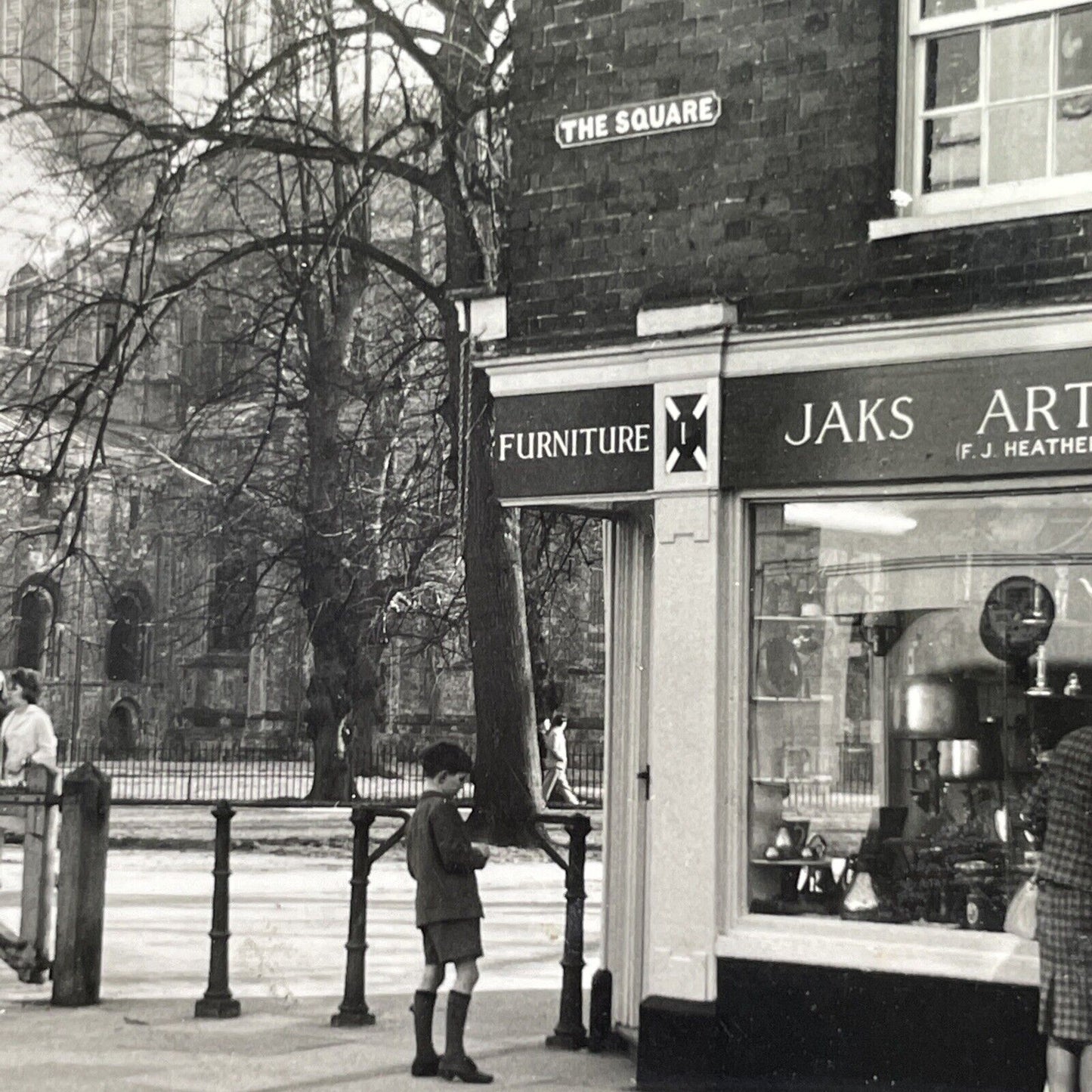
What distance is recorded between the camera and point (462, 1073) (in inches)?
341

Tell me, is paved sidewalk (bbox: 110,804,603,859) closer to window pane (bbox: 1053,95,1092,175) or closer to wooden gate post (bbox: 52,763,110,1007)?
wooden gate post (bbox: 52,763,110,1007)

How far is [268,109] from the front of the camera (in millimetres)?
19703

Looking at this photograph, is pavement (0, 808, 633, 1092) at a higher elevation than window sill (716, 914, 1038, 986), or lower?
lower

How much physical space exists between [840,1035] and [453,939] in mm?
1707

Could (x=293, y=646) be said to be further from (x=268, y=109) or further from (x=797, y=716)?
(x=797, y=716)

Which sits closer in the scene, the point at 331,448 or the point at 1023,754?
the point at 1023,754

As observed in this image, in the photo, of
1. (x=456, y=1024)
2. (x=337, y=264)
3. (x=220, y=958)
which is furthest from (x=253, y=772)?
(x=456, y=1024)

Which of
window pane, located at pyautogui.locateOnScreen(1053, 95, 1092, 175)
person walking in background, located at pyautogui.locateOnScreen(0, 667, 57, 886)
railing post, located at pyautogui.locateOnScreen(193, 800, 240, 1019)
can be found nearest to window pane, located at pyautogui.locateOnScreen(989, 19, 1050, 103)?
window pane, located at pyautogui.locateOnScreen(1053, 95, 1092, 175)

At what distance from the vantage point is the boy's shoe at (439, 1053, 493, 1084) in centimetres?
866

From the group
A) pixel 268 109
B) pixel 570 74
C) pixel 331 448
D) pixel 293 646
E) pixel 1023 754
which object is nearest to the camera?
pixel 1023 754

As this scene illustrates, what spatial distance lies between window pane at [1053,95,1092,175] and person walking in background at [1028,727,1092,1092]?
2347 millimetres

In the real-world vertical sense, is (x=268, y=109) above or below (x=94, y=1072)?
above

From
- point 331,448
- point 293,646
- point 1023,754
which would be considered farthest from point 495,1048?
point 293,646

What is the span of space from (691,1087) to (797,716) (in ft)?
5.42
